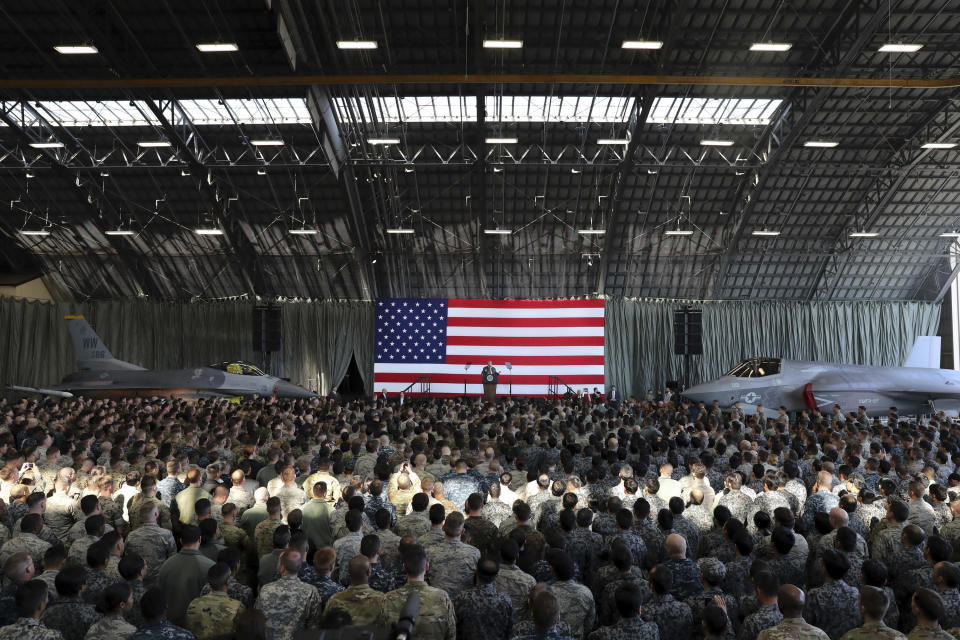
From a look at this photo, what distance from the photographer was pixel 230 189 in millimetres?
26422

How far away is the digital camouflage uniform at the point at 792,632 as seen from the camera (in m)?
4.17

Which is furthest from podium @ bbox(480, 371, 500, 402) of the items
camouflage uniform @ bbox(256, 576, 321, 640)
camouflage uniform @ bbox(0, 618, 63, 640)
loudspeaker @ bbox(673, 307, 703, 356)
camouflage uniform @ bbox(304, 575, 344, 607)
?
camouflage uniform @ bbox(0, 618, 63, 640)

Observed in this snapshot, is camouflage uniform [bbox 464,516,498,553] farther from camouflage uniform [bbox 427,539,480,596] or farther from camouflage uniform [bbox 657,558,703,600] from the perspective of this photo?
camouflage uniform [bbox 657,558,703,600]

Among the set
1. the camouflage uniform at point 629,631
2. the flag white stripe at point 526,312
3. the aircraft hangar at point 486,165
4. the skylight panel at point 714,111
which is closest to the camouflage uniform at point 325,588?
the camouflage uniform at point 629,631

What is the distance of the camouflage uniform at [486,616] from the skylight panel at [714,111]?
66.8 ft

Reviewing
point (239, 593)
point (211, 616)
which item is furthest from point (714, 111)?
point (211, 616)

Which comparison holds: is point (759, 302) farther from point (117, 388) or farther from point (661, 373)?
point (117, 388)

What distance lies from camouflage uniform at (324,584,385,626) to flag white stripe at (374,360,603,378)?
74.5ft

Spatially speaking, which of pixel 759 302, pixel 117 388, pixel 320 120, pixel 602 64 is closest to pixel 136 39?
pixel 320 120

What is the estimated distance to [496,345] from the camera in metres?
27.6

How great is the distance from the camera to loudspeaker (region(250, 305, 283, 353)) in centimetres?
2616

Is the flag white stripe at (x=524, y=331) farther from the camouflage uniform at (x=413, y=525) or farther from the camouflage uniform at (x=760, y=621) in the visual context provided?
the camouflage uniform at (x=760, y=621)

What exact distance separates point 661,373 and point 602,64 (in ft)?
43.6

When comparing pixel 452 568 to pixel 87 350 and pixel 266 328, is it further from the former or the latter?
pixel 87 350
